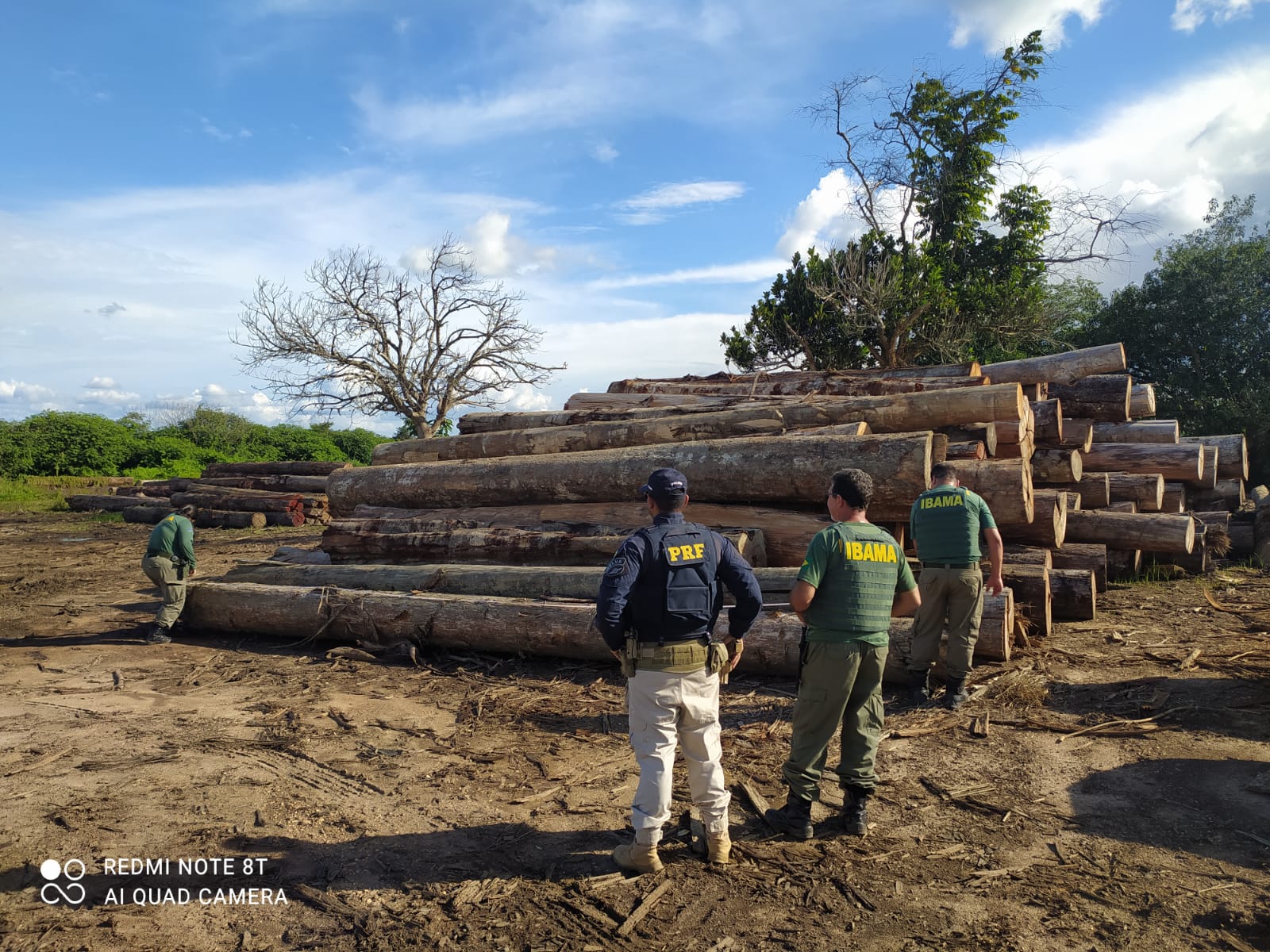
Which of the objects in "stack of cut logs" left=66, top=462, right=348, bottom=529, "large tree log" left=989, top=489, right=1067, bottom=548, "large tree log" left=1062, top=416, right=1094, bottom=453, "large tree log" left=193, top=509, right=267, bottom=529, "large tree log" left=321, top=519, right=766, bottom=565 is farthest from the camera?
"stack of cut logs" left=66, top=462, right=348, bottom=529

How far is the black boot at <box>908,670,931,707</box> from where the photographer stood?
6152mm

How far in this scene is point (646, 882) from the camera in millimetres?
3705

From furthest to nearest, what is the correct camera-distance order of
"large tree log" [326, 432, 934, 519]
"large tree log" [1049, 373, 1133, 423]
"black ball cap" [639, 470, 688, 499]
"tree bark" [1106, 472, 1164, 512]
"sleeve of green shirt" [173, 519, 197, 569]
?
"large tree log" [1049, 373, 1133, 423]
"tree bark" [1106, 472, 1164, 512]
"sleeve of green shirt" [173, 519, 197, 569]
"large tree log" [326, 432, 934, 519]
"black ball cap" [639, 470, 688, 499]

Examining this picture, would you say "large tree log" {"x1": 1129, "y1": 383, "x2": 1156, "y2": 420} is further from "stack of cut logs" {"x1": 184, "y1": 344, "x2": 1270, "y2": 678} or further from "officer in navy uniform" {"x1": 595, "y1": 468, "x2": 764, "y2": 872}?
"officer in navy uniform" {"x1": 595, "y1": 468, "x2": 764, "y2": 872}


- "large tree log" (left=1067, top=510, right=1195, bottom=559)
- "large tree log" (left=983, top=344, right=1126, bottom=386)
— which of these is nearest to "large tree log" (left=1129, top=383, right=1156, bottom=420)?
"large tree log" (left=983, top=344, right=1126, bottom=386)

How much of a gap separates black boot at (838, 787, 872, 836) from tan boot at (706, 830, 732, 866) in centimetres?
74

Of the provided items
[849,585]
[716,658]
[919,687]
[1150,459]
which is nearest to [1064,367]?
[1150,459]

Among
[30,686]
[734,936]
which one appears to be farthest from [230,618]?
[734,936]

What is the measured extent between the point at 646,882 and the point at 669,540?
64.4 inches

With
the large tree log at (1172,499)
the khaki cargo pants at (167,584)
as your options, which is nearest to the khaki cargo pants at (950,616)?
the khaki cargo pants at (167,584)

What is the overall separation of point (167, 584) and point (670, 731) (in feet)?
23.8

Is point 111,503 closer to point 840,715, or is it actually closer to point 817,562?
point 817,562

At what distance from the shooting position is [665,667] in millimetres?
3789

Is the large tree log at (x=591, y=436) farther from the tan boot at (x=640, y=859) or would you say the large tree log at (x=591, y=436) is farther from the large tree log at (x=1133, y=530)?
the tan boot at (x=640, y=859)
